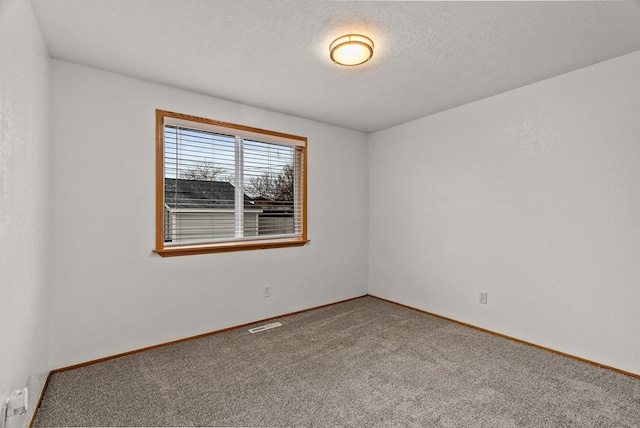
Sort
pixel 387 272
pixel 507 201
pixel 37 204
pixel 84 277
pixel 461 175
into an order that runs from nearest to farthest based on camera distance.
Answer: pixel 37 204 → pixel 84 277 → pixel 507 201 → pixel 461 175 → pixel 387 272

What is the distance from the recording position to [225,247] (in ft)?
10.6

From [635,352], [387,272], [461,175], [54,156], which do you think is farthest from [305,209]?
[635,352]

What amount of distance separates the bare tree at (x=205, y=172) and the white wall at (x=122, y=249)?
1.16ft

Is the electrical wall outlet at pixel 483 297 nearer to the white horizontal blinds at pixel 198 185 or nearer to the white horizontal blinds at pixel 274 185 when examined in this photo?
the white horizontal blinds at pixel 274 185

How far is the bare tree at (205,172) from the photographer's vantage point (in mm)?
3137

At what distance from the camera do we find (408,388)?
2199mm

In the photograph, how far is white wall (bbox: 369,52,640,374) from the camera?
241 cm

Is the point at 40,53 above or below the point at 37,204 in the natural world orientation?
above

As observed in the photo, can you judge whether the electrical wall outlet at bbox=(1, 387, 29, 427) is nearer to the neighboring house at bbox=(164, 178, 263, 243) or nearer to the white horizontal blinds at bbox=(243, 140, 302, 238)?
the neighboring house at bbox=(164, 178, 263, 243)

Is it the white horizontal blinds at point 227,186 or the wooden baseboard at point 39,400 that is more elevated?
the white horizontal blinds at point 227,186

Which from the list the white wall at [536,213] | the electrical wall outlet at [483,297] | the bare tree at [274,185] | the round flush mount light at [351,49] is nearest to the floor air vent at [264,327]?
the bare tree at [274,185]

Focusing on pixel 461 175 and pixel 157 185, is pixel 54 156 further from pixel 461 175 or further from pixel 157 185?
pixel 461 175

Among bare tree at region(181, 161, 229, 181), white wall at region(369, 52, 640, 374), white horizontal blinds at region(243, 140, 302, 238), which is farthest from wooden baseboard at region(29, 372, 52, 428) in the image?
white wall at region(369, 52, 640, 374)

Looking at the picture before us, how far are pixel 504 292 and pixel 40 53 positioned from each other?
4.13 meters
